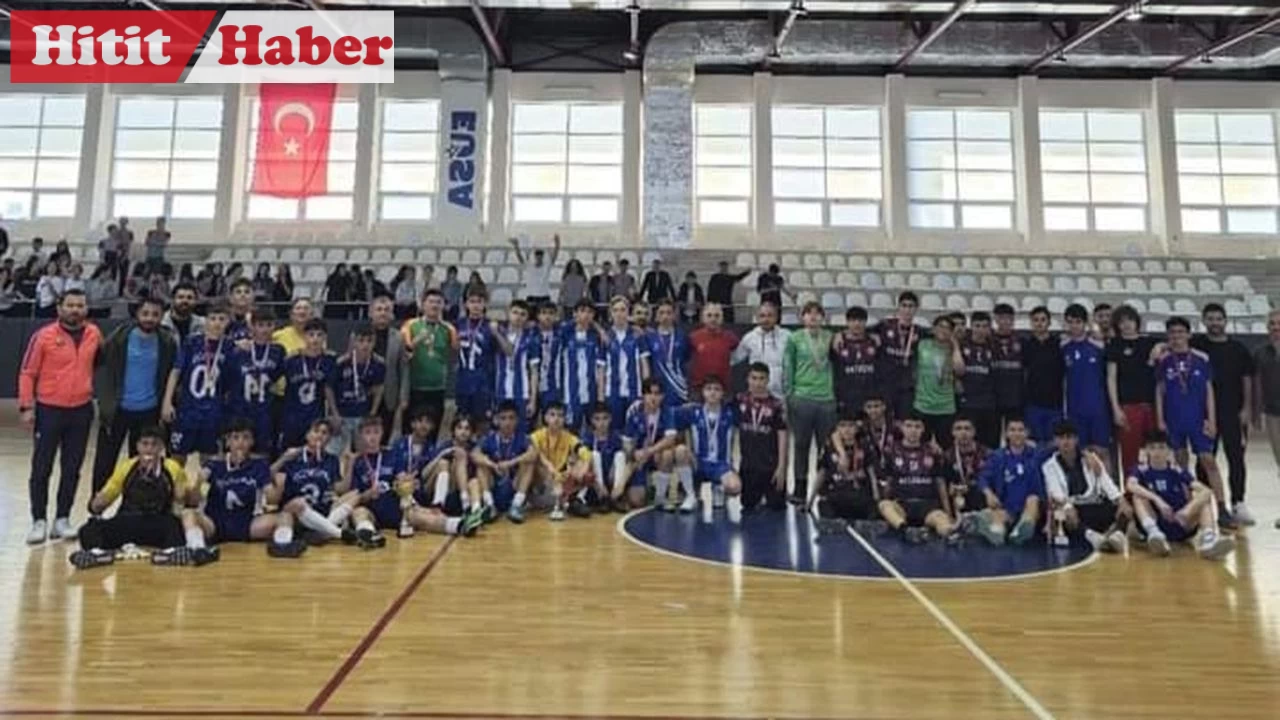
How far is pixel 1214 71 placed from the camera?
1819 cm

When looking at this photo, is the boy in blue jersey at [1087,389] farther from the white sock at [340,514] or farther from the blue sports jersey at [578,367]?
the white sock at [340,514]

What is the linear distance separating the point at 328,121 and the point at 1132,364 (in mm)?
16329

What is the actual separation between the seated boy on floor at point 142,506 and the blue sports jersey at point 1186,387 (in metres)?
6.91

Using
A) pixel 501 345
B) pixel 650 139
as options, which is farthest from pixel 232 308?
pixel 650 139

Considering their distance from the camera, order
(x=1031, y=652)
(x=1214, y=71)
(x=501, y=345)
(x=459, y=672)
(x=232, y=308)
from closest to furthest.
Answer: (x=459, y=672), (x=1031, y=652), (x=232, y=308), (x=501, y=345), (x=1214, y=71)

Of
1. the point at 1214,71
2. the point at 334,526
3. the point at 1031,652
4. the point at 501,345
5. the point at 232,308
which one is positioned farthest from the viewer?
the point at 1214,71

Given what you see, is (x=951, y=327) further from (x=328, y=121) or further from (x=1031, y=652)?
(x=328, y=121)

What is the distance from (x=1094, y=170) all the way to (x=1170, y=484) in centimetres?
1490

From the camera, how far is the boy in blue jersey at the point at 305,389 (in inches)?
236

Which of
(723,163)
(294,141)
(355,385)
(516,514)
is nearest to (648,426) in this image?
(516,514)

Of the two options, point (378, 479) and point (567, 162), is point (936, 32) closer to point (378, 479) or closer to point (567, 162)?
point (567, 162)

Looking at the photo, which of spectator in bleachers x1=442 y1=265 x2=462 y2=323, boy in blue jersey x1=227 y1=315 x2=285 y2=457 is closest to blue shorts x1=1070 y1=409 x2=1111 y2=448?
boy in blue jersey x1=227 y1=315 x2=285 y2=457

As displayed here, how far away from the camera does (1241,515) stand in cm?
638

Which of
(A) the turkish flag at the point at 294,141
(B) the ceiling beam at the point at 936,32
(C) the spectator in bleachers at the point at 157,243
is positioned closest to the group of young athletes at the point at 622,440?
(B) the ceiling beam at the point at 936,32
